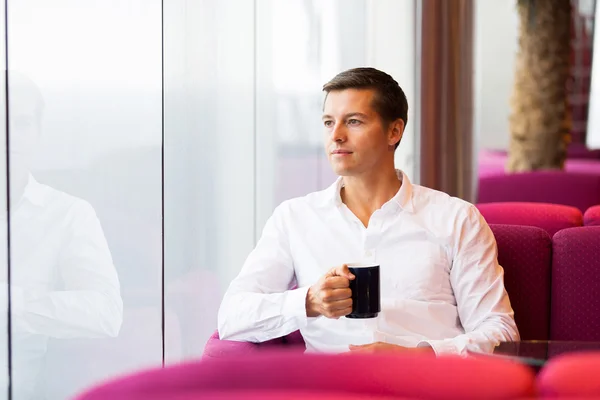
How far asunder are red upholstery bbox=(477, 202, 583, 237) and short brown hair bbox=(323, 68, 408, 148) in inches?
26.7

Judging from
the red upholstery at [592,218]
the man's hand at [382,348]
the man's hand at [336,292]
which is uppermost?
the red upholstery at [592,218]

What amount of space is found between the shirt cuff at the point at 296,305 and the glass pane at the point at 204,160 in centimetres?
45

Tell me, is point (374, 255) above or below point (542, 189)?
below

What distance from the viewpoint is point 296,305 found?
2.17 meters

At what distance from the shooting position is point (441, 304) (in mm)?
2297

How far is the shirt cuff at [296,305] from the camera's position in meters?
2.16

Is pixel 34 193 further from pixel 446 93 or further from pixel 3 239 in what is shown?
pixel 446 93

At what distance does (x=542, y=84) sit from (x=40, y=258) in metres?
4.92

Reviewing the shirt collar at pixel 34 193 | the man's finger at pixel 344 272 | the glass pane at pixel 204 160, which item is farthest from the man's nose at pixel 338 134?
the shirt collar at pixel 34 193

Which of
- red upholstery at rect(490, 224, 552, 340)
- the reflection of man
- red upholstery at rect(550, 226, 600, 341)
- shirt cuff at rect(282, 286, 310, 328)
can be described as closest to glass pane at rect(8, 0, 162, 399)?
the reflection of man

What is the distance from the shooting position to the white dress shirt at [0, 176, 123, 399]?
6.47 ft

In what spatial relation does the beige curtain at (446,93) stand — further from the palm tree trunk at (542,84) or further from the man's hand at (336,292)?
the man's hand at (336,292)

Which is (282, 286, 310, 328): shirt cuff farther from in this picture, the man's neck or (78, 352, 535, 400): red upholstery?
(78, 352, 535, 400): red upholstery

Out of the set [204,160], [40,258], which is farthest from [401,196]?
[40,258]
